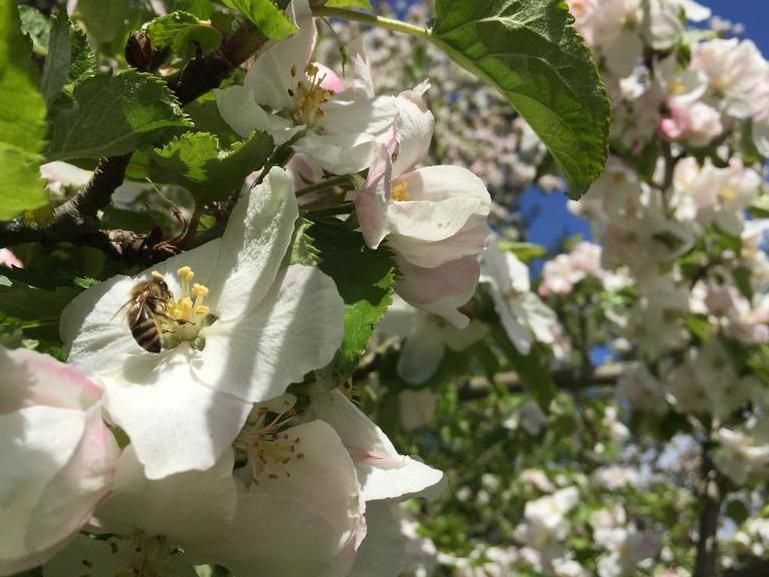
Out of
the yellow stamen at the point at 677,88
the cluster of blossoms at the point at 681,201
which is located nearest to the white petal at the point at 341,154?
the cluster of blossoms at the point at 681,201

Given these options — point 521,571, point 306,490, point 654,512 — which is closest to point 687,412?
point 521,571

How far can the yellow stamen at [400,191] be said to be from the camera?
741 mm

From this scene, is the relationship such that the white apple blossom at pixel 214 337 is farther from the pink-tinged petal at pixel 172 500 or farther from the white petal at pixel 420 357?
the white petal at pixel 420 357

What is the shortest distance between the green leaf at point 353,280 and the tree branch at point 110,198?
0.44 ft

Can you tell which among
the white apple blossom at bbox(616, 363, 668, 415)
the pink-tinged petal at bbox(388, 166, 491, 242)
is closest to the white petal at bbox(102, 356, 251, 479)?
the pink-tinged petal at bbox(388, 166, 491, 242)

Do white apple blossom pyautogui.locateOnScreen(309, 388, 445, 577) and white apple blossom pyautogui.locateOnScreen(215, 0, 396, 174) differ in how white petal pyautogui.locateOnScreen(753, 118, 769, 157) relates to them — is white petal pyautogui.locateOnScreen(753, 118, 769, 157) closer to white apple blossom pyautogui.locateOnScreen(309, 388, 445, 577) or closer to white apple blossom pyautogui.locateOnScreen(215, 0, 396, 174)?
white apple blossom pyautogui.locateOnScreen(215, 0, 396, 174)

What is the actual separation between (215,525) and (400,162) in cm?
36

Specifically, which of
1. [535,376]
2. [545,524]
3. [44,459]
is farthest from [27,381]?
[545,524]

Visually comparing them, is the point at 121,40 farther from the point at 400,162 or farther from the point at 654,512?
the point at 654,512

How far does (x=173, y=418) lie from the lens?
50 centimetres

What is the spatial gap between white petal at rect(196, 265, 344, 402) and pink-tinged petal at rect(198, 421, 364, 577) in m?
0.07

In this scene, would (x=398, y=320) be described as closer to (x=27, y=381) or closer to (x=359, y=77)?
(x=359, y=77)

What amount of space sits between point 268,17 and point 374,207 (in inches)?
6.6

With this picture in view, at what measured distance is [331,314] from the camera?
21.7 inches
